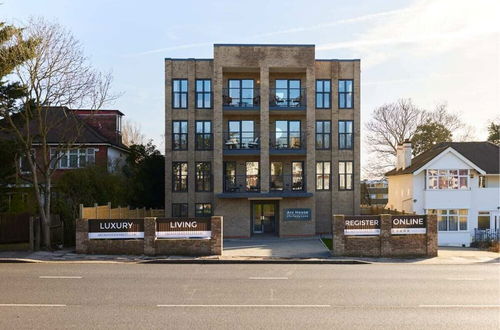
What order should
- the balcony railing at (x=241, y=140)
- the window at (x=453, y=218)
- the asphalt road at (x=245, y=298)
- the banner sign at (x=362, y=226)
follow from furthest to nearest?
the window at (x=453, y=218), the balcony railing at (x=241, y=140), the banner sign at (x=362, y=226), the asphalt road at (x=245, y=298)

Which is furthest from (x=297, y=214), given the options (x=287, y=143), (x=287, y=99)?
(x=287, y=99)

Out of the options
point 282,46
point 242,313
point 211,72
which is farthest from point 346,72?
point 242,313

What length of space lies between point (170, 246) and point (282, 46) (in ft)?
54.6

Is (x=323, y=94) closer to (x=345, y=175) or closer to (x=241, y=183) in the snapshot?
(x=345, y=175)

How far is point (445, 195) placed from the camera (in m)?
34.2

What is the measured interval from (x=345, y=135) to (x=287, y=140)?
4.31 meters

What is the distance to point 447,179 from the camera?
34.4 metres

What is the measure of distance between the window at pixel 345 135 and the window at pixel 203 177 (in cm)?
936

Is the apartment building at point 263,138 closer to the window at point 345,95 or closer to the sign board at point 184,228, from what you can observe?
the window at point 345,95

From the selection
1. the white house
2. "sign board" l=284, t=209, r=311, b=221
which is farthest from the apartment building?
the white house

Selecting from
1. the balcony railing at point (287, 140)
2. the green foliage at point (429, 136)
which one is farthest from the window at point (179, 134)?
the green foliage at point (429, 136)

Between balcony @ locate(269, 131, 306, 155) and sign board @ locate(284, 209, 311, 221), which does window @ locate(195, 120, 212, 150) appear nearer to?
balcony @ locate(269, 131, 306, 155)

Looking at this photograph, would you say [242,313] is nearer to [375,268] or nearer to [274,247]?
[375,268]

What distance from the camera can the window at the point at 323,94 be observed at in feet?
112
